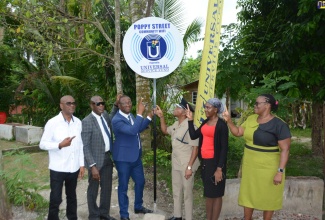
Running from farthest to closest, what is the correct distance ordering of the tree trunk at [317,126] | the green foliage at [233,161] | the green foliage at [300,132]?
the green foliage at [300,132]
the tree trunk at [317,126]
the green foliage at [233,161]

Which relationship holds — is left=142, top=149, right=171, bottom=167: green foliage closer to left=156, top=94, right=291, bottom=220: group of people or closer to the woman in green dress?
left=156, top=94, right=291, bottom=220: group of people

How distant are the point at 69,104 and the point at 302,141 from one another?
1234 cm

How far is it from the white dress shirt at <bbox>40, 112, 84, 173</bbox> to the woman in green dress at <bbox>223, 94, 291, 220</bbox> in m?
1.91

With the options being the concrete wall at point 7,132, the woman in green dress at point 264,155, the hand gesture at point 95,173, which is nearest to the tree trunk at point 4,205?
the hand gesture at point 95,173

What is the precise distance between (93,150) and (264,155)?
2.21m

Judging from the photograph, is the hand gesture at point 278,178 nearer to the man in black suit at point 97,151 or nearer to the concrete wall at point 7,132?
the man in black suit at point 97,151

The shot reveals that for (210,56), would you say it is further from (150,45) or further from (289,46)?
(289,46)

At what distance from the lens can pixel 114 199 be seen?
5957 mm

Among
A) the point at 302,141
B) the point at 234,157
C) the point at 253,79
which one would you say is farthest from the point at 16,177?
the point at 302,141

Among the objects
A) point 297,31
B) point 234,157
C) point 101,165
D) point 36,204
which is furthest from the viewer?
point 234,157

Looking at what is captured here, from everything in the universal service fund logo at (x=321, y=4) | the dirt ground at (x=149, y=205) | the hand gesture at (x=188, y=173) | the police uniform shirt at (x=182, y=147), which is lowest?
the dirt ground at (x=149, y=205)

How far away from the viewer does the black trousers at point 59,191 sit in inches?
164

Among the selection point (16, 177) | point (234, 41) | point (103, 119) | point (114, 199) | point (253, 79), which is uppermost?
point (234, 41)

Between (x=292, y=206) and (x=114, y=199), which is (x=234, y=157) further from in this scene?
(x=114, y=199)
